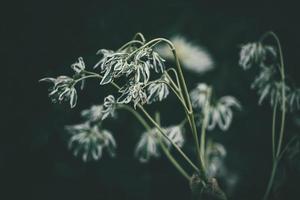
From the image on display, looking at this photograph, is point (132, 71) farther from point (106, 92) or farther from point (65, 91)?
point (106, 92)

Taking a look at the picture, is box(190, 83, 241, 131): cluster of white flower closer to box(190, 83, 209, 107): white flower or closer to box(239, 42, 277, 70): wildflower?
box(190, 83, 209, 107): white flower

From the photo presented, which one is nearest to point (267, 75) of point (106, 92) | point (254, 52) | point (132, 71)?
point (254, 52)

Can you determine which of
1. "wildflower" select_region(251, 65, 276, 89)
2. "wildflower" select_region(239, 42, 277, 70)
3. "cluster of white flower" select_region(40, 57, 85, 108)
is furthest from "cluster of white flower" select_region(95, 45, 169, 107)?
"wildflower" select_region(251, 65, 276, 89)

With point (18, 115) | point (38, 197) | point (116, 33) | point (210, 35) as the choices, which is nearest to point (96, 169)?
point (38, 197)

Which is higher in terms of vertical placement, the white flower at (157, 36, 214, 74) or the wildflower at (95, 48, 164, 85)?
the white flower at (157, 36, 214, 74)

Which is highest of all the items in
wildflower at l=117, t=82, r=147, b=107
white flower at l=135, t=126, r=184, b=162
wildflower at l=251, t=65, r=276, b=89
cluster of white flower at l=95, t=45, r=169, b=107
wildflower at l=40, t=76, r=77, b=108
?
wildflower at l=40, t=76, r=77, b=108

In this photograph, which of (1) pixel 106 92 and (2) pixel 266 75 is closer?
(2) pixel 266 75

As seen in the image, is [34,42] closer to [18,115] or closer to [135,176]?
[18,115]
